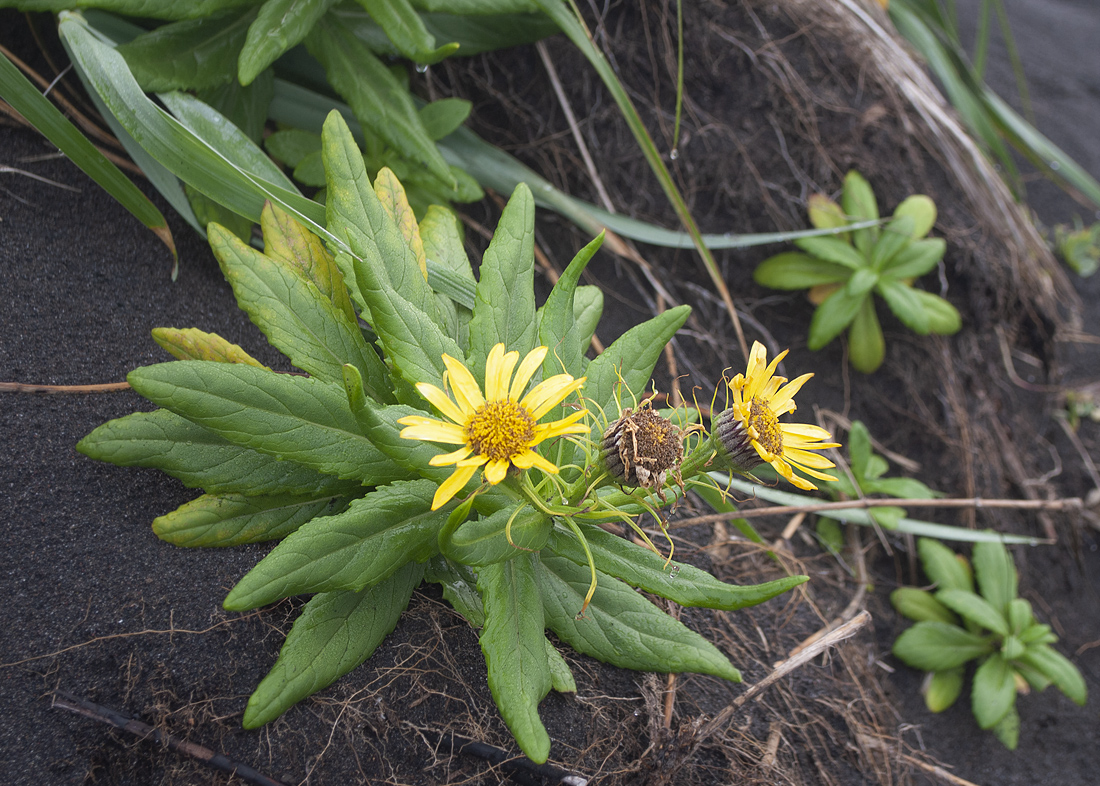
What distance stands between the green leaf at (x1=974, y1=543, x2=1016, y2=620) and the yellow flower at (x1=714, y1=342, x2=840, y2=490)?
2025mm

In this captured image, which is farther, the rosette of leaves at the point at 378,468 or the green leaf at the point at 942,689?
the green leaf at the point at 942,689

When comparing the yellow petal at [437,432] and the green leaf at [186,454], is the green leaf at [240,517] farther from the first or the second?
the yellow petal at [437,432]

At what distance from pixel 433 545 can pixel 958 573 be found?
7.88 ft

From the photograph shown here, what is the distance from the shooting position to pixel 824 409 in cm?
294

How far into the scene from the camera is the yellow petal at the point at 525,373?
3.81 ft

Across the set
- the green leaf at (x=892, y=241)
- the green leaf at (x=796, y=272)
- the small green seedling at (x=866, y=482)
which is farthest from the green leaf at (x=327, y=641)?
the green leaf at (x=892, y=241)

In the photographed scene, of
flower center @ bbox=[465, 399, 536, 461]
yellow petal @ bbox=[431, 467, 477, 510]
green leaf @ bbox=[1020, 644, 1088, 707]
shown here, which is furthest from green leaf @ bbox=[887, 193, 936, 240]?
yellow petal @ bbox=[431, 467, 477, 510]

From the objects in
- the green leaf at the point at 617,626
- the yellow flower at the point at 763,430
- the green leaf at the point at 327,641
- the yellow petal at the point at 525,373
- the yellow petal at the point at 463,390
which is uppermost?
the yellow flower at the point at 763,430

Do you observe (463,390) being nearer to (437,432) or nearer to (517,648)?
(437,432)

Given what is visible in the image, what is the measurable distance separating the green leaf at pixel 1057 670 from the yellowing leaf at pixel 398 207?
2679 millimetres

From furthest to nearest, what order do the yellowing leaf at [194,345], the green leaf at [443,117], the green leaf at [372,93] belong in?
1. the green leaf at [443,117]
2. the green leaf at [372,93]
3. the yellowing leaf at [194,345]

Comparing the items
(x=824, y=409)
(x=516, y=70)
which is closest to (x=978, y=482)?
(x=824, y=409)

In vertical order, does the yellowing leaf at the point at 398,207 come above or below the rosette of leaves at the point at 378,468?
above

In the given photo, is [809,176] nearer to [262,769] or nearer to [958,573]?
[958,573]
